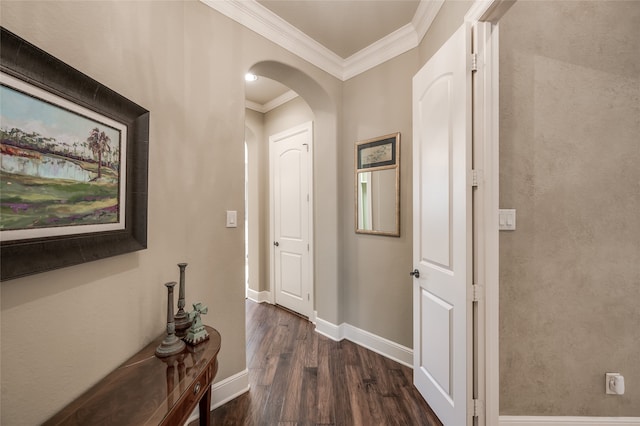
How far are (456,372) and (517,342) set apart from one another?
1.30ft

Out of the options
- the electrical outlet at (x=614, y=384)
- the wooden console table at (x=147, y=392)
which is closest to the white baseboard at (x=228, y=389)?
the wooden console table at (x=147, y=392)

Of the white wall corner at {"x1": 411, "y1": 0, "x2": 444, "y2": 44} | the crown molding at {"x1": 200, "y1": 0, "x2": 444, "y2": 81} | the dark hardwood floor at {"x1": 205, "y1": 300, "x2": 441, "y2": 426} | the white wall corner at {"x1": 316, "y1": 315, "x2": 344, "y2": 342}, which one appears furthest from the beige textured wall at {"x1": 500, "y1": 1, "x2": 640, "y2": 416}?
the white wall corner at {"x1": 316, "y1": 315, "x2": 344, "y2": 342}

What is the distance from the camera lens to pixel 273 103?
11.6 feet

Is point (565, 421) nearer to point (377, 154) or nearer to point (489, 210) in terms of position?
point (489, 210)

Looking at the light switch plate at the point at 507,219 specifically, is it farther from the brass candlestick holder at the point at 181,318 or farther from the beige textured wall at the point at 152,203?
the brass candlestick holder at the point at 181,318

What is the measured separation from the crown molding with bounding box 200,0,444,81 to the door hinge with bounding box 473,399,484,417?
2480 millimetres

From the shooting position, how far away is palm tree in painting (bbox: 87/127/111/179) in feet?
3.19

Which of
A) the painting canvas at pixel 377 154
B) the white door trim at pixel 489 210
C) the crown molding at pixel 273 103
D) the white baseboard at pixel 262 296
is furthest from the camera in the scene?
the white baseboard at pixel 262 296

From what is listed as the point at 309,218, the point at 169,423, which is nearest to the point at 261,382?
the point at 169,423

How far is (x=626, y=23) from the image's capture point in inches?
56.6

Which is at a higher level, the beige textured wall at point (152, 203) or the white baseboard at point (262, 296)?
the beige textured wall at point (152, 203)

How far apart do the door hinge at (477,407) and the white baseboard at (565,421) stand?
10.1 inches

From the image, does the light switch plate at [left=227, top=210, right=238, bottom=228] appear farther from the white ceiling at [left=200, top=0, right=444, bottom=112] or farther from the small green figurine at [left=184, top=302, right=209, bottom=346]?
the white ceiling at [left=200, top=0, right=444, bottom=112]

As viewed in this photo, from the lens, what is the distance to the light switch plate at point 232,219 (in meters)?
1.82
